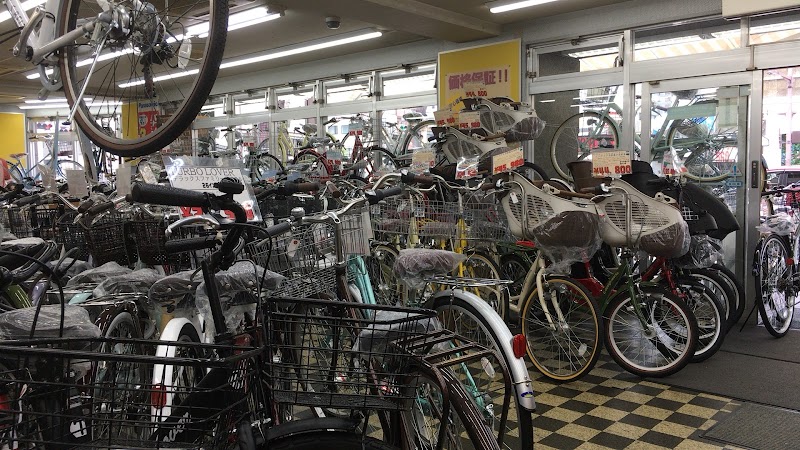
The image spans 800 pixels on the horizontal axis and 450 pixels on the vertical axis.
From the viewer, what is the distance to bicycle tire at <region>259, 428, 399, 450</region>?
1.37 m

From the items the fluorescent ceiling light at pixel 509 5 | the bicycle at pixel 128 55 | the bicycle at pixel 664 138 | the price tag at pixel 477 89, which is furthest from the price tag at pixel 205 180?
the price tag at pixel 477 89

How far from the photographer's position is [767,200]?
5.77m

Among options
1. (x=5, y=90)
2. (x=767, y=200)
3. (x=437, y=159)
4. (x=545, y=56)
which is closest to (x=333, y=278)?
(x=437, y=159)

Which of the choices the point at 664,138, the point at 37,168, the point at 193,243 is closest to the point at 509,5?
the point at 664,138

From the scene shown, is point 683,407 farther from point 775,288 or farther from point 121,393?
point 121,393

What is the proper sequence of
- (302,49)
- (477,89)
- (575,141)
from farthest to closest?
1. (302,49)
2. (477,89)
3. (575,141)

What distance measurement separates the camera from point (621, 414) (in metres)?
3.40

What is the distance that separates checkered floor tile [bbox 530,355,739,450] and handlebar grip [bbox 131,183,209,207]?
2.09 metres

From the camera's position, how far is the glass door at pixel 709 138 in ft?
18.5

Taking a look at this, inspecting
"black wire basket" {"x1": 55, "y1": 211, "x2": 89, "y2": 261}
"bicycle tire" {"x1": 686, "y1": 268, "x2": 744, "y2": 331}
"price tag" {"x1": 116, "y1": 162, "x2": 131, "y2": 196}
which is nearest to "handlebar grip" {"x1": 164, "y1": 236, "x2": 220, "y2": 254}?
"price tag" {"x1": 116, "y1": 162, "x2": 131, "y2": 196}

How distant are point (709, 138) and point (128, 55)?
5.31 metres

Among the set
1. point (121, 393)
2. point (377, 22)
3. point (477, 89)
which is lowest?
point (121, 393)

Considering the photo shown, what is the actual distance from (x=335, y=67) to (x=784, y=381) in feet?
24.4

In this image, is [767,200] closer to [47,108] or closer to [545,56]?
[545,56]
